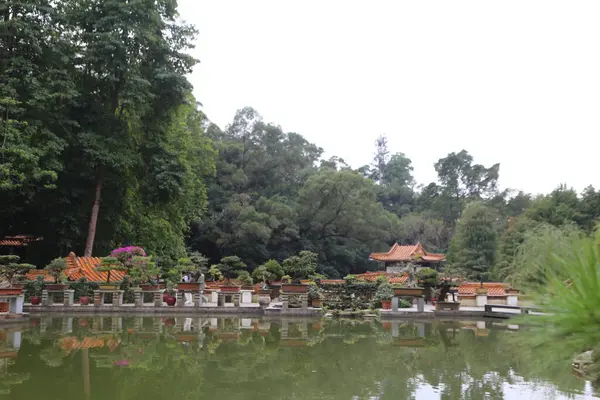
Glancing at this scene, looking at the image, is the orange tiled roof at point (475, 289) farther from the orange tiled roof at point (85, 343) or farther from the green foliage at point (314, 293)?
the orange tiled roof at point (85, 343)

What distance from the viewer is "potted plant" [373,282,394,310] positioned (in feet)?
48.1

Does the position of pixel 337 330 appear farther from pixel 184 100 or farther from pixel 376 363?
pixel 184 100

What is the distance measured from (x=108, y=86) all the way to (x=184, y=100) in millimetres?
2728

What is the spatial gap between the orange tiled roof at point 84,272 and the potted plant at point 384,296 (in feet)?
24.8

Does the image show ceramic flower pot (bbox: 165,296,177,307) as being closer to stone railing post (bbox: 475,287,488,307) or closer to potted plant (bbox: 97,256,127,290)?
potted plant (bbox: 97,256,127,290)

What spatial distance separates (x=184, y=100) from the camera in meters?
20.0

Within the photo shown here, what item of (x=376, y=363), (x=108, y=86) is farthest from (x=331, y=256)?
(x=376, y=363)

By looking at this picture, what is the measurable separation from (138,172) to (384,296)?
34.6 ft

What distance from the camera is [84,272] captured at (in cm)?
1541

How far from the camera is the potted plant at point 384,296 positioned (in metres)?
14.7

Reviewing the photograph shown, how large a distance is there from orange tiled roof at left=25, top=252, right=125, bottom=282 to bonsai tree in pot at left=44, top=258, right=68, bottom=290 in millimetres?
408

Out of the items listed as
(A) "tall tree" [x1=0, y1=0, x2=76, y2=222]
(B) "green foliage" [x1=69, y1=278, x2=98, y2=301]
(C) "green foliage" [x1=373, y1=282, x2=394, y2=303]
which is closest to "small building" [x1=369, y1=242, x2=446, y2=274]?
(C) "green foliage" [x1=373, y1=282, x2=394, y2=303]

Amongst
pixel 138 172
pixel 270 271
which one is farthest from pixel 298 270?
pixel 138 172

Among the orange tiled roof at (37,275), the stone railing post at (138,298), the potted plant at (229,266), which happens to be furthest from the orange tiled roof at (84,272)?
the potted plant at (229,266)
